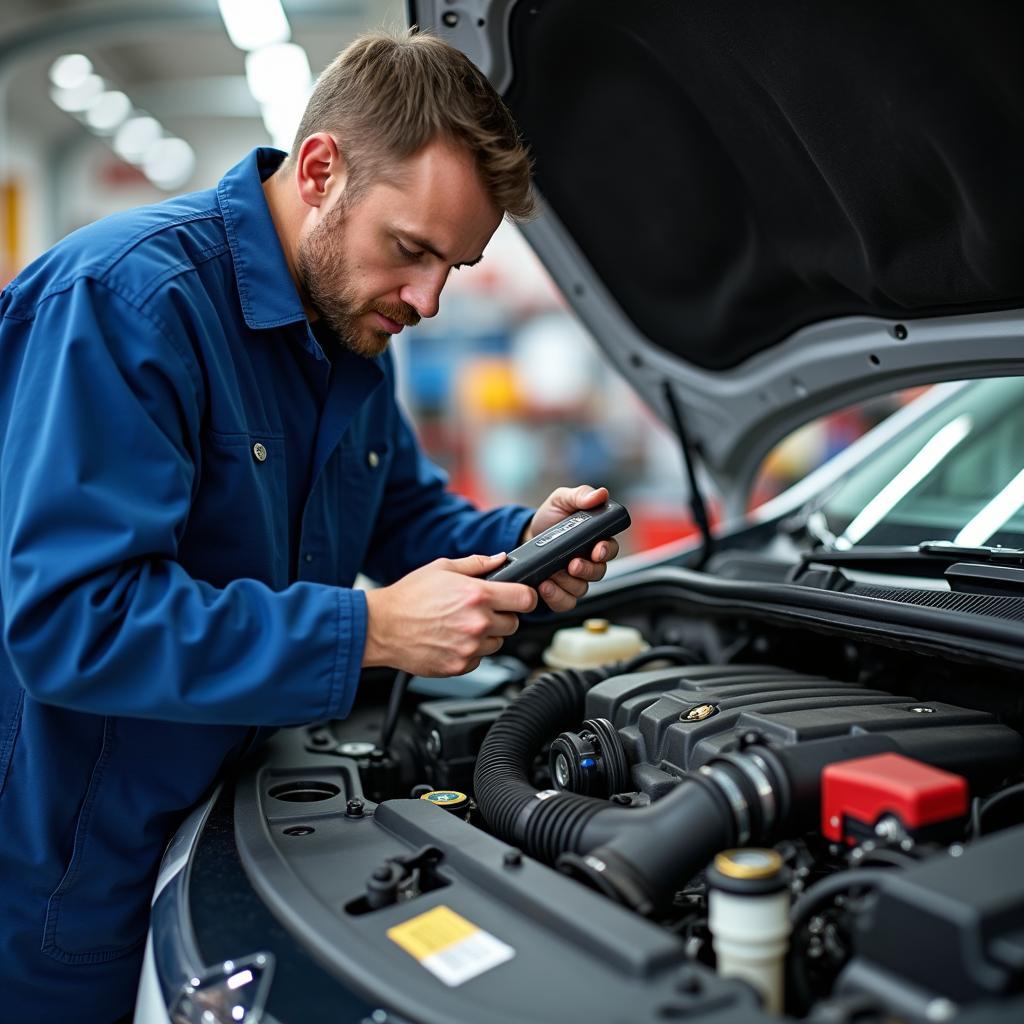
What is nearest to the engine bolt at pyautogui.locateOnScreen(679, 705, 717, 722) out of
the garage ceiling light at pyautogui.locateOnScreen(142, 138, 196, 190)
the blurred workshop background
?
the blurred workshop background

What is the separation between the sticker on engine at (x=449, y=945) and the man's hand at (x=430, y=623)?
273 mm

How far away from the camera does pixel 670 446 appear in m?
7.79

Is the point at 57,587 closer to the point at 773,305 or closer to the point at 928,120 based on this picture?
the point at 928,120

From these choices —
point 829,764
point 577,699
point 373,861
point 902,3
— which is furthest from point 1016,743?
point 902,3

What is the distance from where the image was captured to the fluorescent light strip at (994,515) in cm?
154

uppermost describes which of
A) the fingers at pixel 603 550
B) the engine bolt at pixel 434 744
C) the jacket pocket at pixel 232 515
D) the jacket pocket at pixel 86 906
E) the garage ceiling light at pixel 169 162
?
the garage ceiling light at pixel 169 162

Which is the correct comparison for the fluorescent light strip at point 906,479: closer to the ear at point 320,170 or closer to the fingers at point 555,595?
the fingers at point 555,595

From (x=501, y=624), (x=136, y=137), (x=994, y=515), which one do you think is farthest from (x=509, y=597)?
(x=136, y=137)

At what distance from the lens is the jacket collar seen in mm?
1307

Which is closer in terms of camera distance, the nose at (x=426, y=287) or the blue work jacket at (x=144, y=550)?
the blue work jacket at (x=144, y=550)

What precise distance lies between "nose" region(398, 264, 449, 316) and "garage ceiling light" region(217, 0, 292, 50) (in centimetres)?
388

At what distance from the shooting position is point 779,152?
147 centimetres

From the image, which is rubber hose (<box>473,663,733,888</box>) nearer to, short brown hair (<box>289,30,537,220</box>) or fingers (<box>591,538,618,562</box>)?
fingers (<box>591,538,618,562</box>)

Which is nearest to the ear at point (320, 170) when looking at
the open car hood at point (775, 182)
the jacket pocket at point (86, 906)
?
the open car hood at point (775, 182)
